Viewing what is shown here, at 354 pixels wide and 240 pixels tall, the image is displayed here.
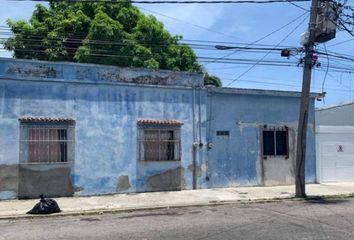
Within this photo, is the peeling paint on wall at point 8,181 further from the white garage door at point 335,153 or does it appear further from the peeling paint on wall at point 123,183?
the white garage door at point 335,153

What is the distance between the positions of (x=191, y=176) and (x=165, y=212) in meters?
5.40

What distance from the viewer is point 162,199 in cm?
1656

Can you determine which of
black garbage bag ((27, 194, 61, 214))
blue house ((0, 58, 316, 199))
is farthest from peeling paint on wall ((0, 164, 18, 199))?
black garbage bag ((27, 194, 61, 214))

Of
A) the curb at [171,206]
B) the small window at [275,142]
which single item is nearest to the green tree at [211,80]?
the small window at [275,142]

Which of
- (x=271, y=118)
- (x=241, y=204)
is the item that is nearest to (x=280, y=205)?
(x=241, y=204)

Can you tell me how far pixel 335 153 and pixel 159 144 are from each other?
28.6ft

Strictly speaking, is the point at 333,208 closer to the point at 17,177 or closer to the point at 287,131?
the point at 287,131

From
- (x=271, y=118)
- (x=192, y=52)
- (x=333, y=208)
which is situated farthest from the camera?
(x=192, y=52)

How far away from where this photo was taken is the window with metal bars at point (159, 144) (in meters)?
18.5

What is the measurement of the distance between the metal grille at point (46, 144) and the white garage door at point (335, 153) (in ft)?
36.5

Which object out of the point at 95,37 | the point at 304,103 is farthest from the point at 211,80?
the point at 304,103

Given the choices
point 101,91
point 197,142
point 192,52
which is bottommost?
point 197,142

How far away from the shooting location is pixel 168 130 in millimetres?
19016

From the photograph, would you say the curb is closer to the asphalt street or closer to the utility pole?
the asphalt street
